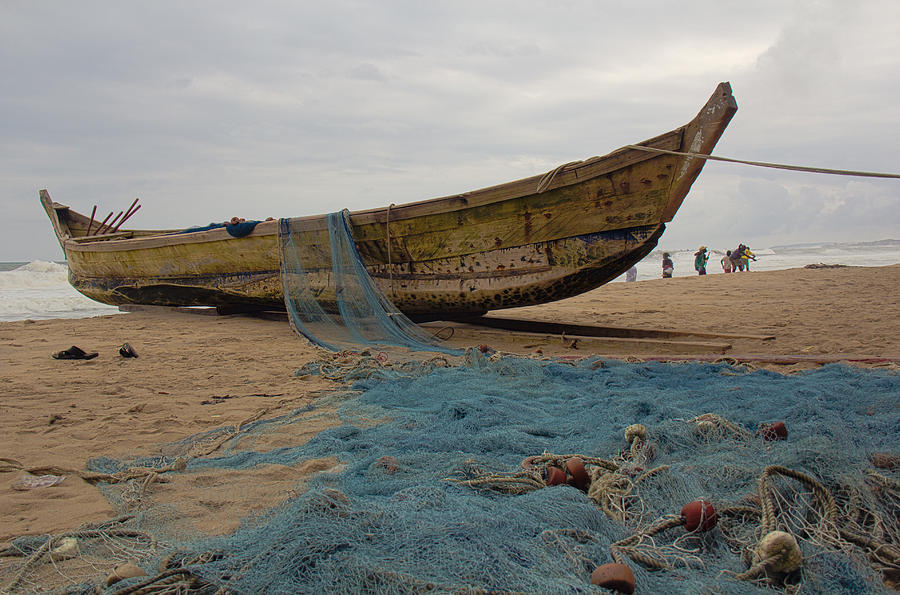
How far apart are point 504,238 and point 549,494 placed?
4.84 metres

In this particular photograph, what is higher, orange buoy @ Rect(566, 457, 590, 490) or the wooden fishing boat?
the wooden fishing boat

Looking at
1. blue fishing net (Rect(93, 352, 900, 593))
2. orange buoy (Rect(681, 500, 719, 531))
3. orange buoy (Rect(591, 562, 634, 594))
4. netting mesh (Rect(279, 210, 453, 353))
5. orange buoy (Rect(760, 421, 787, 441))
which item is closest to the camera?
orange buoy (Rect(591, 562, 634, 594))

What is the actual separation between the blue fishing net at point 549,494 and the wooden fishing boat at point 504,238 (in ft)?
8.51

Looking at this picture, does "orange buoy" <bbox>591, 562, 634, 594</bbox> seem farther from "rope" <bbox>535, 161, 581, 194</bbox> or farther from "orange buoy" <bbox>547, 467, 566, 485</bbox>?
"rope" <bbox>535, 161, 581, 194</bbox>

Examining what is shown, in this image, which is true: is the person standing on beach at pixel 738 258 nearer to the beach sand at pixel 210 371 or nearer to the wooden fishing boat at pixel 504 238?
the beach sand at pixel 210 371

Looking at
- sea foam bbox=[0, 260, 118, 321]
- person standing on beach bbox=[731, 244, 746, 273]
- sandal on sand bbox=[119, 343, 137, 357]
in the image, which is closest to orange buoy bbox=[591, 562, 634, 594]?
sandal on sand bbox=[119, 343, 137, 357]

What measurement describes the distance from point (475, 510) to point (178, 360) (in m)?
5.01

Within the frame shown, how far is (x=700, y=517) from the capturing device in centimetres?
184

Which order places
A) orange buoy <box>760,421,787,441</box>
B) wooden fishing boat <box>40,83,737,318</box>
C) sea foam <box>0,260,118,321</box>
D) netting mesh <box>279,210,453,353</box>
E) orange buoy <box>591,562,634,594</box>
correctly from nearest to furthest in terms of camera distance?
orange buoy <box>591,562,634,594</box> < orange buoy <box>760,421,787,441</box> < wooden fishing boat <box>40,83,737,318</box> < netting mesh <box>279,210,453,353</box> < sea foam <box>0,260,118,321</box>

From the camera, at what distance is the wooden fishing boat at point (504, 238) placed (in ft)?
19.1

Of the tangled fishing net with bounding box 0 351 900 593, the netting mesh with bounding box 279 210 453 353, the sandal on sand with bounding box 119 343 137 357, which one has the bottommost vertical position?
the tangled fishing net with bounding box 0 351 900 593

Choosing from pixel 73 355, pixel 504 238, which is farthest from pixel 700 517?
pixel 73 355

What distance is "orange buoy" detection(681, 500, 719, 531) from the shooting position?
6.04ft

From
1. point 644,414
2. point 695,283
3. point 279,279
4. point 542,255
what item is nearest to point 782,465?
point 644,414
